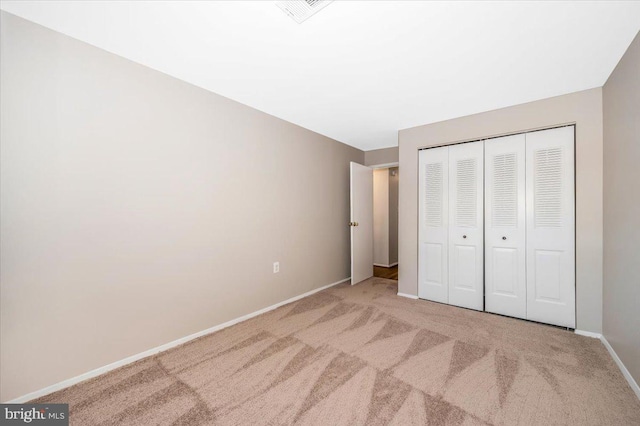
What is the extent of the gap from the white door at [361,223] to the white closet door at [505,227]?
1.80m

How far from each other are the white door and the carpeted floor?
5.23 ft

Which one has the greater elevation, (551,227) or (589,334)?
(551,227)

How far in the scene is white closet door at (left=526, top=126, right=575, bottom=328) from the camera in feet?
8.38

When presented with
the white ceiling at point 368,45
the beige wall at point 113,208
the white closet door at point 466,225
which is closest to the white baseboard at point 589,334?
the white closet door at point 466,225

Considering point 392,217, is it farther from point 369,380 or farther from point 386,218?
point 369,380

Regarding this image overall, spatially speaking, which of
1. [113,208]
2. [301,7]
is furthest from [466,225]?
[113,208]

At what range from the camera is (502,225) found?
2.91 metres

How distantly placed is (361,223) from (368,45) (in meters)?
2.88

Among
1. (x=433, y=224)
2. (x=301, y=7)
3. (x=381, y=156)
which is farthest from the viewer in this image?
Result: (x=381, y=156)

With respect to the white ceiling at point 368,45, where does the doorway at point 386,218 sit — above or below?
below

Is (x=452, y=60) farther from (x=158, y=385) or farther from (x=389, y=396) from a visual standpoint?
(x=158, y=385)

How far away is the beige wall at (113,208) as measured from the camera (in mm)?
1577

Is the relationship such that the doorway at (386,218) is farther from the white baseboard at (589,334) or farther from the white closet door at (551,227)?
the white baseboard at (589,334)

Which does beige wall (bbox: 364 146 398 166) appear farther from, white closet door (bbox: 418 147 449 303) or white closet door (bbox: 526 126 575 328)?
white closet door (bbox: 526 126 575 328)
